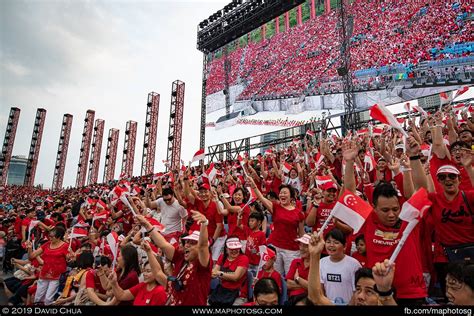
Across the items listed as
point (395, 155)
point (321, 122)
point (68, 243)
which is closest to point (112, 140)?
point (321, 122)

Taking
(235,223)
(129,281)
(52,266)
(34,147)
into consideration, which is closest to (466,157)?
(235,223)

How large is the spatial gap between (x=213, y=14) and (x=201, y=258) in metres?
24.8

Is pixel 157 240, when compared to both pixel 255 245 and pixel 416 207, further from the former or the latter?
pixel 416 207

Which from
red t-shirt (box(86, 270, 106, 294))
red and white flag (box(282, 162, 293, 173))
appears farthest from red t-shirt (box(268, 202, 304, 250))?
red and white flag (box(282, 162, 293, 173))

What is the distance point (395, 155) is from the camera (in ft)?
17.1

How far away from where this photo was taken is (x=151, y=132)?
29641 millimetres

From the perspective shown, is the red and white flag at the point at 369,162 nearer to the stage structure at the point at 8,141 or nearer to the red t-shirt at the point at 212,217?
the red t-shirt at the point at 212,217

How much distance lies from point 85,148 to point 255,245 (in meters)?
38.6

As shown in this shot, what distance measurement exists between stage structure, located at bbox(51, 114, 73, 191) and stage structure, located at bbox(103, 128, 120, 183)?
19.0 feet

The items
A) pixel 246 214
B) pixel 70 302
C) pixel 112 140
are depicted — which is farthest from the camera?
pixel 112 140

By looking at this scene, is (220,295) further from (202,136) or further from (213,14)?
(213,14)

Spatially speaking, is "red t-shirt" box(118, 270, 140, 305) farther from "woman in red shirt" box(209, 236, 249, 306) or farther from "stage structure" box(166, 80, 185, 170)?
"stage structure" box(166, 80, 185, 170)

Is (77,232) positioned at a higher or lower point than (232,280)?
higher

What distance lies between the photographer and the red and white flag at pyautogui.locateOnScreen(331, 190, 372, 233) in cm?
223
